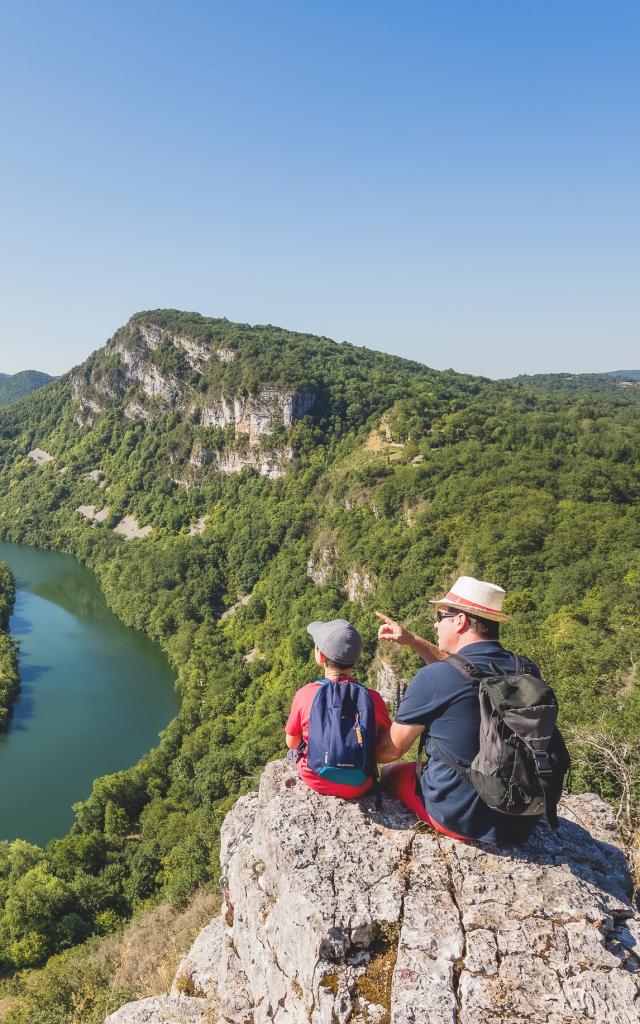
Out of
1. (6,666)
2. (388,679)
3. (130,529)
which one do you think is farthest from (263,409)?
(388,679)

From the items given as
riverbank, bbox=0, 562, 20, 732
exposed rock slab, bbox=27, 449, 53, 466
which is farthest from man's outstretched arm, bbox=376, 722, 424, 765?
exposed rock slab, bbox=27, 449, 53, 466

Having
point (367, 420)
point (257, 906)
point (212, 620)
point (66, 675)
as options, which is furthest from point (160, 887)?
point (367, 420)

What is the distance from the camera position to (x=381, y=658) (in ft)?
116

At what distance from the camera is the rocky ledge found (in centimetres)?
349

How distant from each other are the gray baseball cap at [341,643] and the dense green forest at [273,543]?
496cm

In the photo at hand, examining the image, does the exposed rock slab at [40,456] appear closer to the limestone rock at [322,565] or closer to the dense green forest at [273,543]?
the dense green forest at [273,543]

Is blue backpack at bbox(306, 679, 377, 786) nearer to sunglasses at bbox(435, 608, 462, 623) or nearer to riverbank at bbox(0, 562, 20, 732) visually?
sunglasses at bbox(435, 608, 462, 623)

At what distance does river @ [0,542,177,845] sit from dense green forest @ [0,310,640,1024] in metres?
2.25

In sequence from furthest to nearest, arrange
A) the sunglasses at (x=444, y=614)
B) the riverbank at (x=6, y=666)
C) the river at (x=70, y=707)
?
1. the riverbank at (x=6, y=666)
2. the river at (x=70, y=707)
3. the sunglasses at (x=444, y=614)

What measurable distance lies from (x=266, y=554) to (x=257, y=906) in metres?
59.5

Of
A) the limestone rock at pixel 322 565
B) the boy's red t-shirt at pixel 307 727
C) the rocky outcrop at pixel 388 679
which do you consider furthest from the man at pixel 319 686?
the limestone rock at pixel 322 565

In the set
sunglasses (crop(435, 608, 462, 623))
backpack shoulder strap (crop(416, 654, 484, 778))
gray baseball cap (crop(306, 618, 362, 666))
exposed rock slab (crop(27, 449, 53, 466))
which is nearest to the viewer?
backpack shoulder strap (crop(416, 654, 484, 778))

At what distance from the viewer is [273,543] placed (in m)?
64.6

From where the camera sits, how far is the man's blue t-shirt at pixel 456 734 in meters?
3.86
